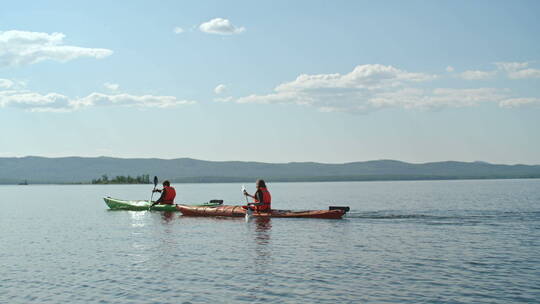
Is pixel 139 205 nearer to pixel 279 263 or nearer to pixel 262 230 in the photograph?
pixel 262 230

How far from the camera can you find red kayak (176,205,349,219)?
36500mm

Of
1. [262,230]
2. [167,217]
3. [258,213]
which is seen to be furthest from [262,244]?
[167,217]

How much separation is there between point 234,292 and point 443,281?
6.51 meters

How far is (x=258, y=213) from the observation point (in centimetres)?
3800

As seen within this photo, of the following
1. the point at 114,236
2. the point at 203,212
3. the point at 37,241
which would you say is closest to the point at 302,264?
the point at 114,236

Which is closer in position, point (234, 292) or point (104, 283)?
point (234, 292)

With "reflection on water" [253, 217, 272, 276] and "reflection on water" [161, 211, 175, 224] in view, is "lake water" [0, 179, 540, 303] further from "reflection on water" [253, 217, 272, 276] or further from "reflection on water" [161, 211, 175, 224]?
"reflection on water" [161, 211, 175, 224]

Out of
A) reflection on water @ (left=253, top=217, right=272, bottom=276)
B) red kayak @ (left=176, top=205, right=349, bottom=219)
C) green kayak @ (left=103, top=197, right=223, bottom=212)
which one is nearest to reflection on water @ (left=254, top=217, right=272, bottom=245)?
reflection on water @ (left=253, top=217, right=272, bottom=276)

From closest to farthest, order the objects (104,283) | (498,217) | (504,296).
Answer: (504,296)
(104,283)
(498,217)

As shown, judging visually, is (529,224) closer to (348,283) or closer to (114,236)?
(348,283)

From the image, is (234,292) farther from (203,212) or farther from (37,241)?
(203,212)

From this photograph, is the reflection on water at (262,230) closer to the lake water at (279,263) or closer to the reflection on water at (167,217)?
the lake water at (279,263)

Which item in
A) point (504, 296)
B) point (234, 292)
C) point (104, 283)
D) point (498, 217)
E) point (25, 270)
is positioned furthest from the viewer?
point (498, 217)

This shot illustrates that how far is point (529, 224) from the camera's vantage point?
33.3 meters
